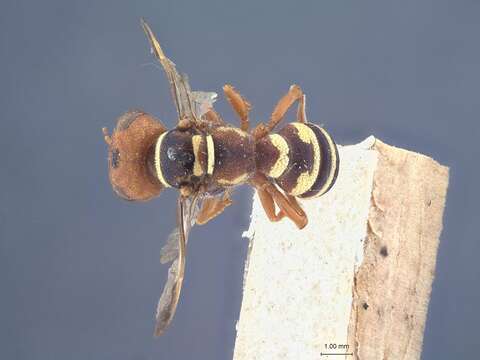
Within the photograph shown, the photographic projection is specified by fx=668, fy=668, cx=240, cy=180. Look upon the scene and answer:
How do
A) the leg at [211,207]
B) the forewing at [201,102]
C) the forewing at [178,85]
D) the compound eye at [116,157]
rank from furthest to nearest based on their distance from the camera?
1. the leg at [211,207]
2. the forewing at [201,102]
3. the forewing at [178,85]
4. the compound eye at [116,157]

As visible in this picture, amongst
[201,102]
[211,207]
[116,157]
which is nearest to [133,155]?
[116,157]

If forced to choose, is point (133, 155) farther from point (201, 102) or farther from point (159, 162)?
point (201, 102)

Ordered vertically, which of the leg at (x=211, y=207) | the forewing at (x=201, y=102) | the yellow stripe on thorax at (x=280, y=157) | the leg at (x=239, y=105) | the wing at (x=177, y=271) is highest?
the leg at (x=239, y=105)

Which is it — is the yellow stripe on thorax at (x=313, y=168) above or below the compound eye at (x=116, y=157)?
above

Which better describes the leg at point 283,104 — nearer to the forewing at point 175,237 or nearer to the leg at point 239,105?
the leg at point 239,105

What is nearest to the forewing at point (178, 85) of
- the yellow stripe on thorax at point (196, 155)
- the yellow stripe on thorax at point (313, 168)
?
the yellow stripe on thorax at point (196, 155)

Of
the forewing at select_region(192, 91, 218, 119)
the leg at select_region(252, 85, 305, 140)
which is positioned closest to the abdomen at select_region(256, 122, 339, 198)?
the leg at select_region(252, 85, 305, 140)

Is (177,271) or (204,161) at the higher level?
(204,161)

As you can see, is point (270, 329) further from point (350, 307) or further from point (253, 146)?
point (253, 146)
